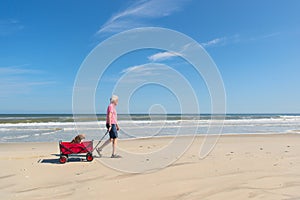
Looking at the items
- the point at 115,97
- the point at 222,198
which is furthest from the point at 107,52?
the point at 222,198

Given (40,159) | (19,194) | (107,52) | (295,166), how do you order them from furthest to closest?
(107,52)
(40,159)
(295,166)
(19,194)

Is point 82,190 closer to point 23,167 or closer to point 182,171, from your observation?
point 182,171

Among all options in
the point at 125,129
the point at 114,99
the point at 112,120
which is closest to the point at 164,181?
the point at 112,120

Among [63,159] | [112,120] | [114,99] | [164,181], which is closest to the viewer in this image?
[164,181]

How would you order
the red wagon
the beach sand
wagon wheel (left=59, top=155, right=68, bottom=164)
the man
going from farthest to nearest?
the man, the red wagon, wagon wheel (left=59, top=155, right=68, bottom=164), the beach sand

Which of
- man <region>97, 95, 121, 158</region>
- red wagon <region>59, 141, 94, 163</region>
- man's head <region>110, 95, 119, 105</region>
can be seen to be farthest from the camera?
man's head <region>110, 95, 119, 105</region>

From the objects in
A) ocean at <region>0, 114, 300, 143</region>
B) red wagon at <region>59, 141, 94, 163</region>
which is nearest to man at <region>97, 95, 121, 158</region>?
red wagon at <region>59, 141, 94, 163</region>

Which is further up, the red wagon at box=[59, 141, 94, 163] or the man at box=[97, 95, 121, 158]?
the man at box=[97, 95, 121, 158]

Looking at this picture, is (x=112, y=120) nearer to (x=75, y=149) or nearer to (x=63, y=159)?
(x=75, y=149)

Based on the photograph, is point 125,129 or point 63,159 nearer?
point 63,159

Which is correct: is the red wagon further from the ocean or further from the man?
the ocean

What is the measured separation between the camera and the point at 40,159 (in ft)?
27.7

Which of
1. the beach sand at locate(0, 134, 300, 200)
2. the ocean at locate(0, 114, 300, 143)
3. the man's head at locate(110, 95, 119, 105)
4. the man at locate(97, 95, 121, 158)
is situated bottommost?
the beach sand at locate(0, 134, 300, 200)

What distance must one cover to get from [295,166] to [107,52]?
6.28m
